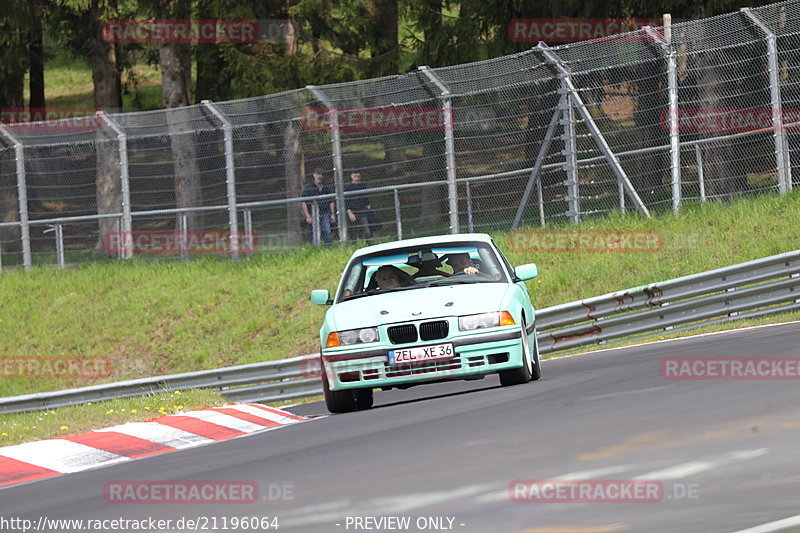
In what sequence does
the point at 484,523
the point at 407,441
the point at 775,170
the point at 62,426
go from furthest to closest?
the point at 775,170
the point at 62,426
the point at 407,441
the point at 484,523

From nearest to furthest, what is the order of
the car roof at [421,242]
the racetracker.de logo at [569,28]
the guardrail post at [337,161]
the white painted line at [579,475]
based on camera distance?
the white painted line at [579,475]
the car roof at [421,242]
the guardrail post at [337,161]
the racetracker.de logo at [569,28]

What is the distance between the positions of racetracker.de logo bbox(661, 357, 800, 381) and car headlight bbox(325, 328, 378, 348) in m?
2.26

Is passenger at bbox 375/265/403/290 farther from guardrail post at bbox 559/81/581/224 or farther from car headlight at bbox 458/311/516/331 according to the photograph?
guardrail post at bbox 559/81/581/224

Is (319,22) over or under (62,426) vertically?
over

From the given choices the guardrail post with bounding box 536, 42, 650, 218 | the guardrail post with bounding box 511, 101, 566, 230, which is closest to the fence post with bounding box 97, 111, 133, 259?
the guardrail post with bounding box 511, 101, 566, 230

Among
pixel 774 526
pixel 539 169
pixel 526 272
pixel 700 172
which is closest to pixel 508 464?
pixel 774 526

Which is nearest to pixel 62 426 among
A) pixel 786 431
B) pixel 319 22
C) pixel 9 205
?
pixel 786 431

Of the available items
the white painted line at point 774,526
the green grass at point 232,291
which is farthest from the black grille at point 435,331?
the green grass at point 232,291

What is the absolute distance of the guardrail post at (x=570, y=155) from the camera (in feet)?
64.2

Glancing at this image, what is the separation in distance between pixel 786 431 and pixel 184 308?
15.4 metres

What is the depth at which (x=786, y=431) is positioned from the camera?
7359mm

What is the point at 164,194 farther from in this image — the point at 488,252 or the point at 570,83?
the point at 488,252

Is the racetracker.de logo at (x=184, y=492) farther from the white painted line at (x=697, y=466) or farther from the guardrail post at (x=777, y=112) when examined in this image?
the guardrail post at (x=777, y=112)

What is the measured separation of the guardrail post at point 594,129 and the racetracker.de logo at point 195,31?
1260cm
